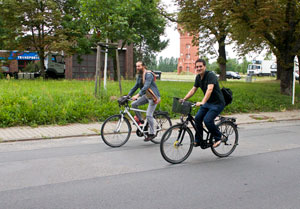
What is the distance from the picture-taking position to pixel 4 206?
3824 millimetres

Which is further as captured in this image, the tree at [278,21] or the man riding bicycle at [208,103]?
the tree at [278,21]

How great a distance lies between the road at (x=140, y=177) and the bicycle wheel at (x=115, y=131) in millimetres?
207

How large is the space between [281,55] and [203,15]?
5.12 metres

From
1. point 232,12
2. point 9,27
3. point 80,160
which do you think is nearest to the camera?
point 80,160

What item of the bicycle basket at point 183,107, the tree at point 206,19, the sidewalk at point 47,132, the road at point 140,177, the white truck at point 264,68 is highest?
the tree at point 206,19

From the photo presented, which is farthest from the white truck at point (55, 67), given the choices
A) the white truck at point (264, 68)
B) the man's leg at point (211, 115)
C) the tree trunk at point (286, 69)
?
the white truck at point (264, 68)

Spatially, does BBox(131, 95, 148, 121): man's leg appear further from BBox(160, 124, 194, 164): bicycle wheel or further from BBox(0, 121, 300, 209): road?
BBox(160, 124, 194, 164): bicycle wheel

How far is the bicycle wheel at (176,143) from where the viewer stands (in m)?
5.65

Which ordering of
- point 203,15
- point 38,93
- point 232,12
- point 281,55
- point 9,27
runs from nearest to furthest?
point 38,93, point 232,12, point 281,55, point 203,15, point 9,27

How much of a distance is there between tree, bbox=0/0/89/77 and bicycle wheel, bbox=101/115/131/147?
16.0 metres

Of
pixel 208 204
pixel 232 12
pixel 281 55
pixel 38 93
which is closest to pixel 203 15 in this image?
pixel 232 12

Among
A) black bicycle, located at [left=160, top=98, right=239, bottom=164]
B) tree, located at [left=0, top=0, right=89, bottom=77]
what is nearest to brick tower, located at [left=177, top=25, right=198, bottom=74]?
tree, located at [left=0, top=0, right=89, bottom=77]

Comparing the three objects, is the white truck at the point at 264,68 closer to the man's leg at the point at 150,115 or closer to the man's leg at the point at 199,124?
the man's leg at the point at 150,115

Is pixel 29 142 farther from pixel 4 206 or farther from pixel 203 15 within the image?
pixel 203 15
